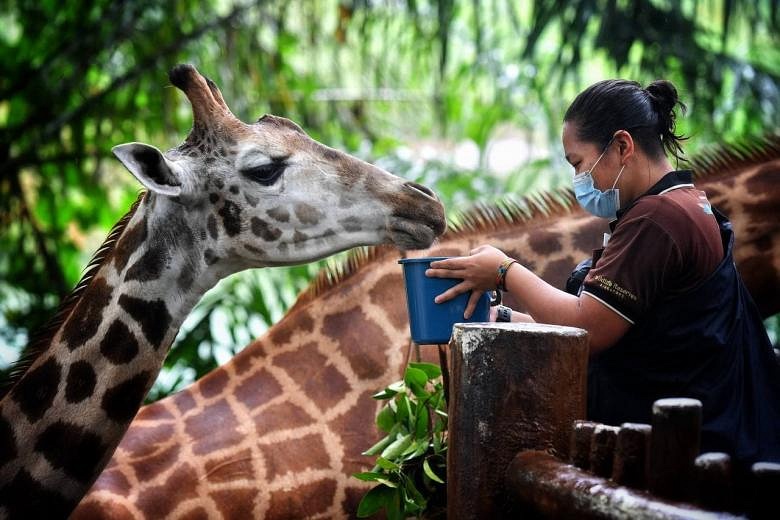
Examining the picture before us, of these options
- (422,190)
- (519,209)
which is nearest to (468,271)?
(422,190)

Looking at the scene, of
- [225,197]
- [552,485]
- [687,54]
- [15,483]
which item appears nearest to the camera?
[552,485]

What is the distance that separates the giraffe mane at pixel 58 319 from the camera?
2.89 metres

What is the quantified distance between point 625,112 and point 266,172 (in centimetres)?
110

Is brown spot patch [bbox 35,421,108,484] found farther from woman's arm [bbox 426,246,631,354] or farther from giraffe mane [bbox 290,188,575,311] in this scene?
giraffe mane [bbox 290,188,575,311]

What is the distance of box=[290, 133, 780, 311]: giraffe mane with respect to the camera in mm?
3771

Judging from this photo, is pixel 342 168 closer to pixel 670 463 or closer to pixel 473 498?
pixel 473 498

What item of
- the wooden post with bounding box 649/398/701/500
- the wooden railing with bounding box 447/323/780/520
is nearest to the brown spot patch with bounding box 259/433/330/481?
the wooden railing with bounding box 447/323/780/520

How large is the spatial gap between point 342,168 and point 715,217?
3.67 feet

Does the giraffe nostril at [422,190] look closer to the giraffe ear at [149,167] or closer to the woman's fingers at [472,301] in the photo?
the woman's fingers at [472,301]

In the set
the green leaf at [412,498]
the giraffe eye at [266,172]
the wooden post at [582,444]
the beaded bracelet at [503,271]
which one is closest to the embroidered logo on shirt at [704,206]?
the beaded bracelet at [503,271]

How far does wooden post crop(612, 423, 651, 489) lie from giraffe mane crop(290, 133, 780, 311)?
2087mm

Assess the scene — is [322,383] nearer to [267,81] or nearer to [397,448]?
[397,448]

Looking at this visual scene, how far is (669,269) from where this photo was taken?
7.34ft

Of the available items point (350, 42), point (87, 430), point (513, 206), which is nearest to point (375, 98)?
point (350, 42)
